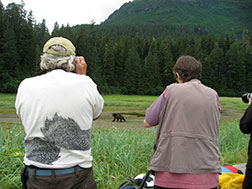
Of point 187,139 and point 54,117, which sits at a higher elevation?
point 54,117

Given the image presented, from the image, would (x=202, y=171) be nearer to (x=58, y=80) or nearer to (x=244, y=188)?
(x=244, y=188)

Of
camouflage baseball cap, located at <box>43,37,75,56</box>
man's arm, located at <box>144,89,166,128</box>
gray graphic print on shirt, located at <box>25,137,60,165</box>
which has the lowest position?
gray graphic print on shirt, located at <box>25,137,60,165</box>

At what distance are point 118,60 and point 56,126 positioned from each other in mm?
59730

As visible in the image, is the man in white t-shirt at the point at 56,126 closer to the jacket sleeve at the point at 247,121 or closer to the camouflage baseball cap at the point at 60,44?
the camouflage baseball cap at the point at 60,44

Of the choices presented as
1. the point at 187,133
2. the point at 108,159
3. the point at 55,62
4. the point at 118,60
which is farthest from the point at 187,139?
the point at 118,60

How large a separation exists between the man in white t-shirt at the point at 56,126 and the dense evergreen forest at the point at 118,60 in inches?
1708

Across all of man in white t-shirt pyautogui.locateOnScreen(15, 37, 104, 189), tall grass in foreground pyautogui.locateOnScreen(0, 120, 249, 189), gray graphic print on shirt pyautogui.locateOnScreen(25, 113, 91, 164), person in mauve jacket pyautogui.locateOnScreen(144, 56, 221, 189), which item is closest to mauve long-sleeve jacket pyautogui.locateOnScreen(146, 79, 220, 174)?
person in mauve jacket pyautogui.locateOnScreen(144, 56, 221, 189)

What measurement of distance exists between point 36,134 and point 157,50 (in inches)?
2631

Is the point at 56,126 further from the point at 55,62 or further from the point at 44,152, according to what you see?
the point at 55,62

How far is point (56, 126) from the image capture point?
1.83 m

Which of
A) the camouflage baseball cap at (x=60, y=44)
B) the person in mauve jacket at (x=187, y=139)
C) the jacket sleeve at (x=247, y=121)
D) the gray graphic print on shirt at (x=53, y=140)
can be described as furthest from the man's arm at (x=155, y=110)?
the jacket sleeve at (x=247, y=121)

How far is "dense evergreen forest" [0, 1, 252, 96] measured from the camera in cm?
4786

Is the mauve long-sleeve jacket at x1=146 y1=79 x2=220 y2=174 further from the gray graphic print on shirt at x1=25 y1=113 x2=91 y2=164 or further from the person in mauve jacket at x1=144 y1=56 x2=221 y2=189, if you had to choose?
the gray graphic print on shirt at x1=25 y1=113 x2=91 y2=164

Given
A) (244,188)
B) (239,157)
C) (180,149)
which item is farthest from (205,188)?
(239,157)
